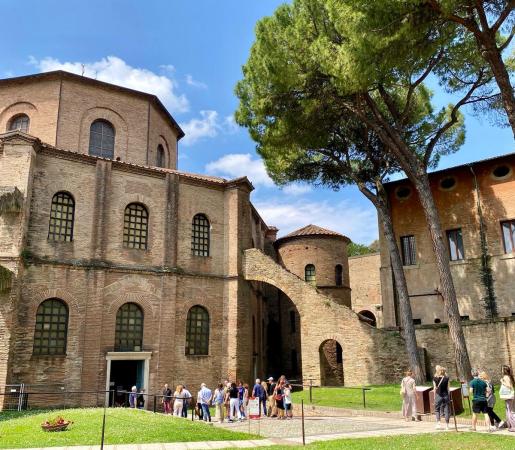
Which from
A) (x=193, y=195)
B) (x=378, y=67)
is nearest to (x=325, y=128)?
(x=378, y=67)

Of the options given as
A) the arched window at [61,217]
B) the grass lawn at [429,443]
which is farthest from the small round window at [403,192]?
the grass lawn at [429,443]

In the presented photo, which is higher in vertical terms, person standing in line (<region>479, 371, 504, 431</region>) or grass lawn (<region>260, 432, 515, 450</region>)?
person standing in line (<region>479, 371, 504, 431</region>)

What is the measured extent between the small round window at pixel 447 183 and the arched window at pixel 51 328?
56.6 feet

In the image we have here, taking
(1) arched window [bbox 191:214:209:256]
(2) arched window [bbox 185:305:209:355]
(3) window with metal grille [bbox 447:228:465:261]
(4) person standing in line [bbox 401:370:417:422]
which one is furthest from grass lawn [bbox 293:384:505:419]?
(1) arched window [bbox 191:214:209:256]

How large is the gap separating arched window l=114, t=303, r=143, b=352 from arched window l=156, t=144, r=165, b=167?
9.00m

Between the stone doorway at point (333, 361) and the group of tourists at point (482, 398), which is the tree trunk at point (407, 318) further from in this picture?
the stone doorway at point (333, 361)

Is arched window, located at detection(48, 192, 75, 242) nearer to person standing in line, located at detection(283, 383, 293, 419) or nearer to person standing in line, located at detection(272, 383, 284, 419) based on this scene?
person standing in line, located at detection(272, 383, 284, 419)

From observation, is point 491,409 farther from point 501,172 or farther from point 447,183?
point 447,183

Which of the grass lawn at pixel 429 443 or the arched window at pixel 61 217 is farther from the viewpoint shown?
the arched window at pixel 61 217

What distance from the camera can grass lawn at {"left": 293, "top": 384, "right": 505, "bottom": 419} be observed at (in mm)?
14977

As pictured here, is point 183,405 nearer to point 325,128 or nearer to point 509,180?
point 325,128

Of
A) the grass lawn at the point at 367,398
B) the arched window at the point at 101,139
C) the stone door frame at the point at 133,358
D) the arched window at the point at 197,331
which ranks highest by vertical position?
the arched window at the point at 101,139

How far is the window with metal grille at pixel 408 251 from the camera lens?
2328 centimetres

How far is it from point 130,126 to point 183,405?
14364mm
